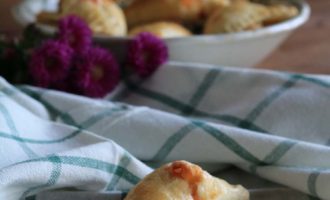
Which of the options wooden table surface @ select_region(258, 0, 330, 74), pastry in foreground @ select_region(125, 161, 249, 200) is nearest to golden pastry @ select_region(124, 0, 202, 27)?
wooden table surface @ select_region(258, 0, 330, 74)

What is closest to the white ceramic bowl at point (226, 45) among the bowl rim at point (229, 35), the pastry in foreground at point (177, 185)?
the bowl rim at point (229, 35)

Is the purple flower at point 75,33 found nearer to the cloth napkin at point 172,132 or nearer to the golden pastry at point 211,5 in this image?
the cloth napkin at point 172,132

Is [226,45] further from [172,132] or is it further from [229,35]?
[172,132]

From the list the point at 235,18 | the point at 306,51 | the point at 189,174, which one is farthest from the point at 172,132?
the point at 306,51

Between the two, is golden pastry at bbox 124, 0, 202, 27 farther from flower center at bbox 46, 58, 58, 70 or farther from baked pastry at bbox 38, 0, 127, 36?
flower center at bbox 46, 58, 58, 70

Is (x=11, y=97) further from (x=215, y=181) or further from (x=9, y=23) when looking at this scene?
(x=9, y=23)

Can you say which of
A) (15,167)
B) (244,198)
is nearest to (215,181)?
(244,198)
